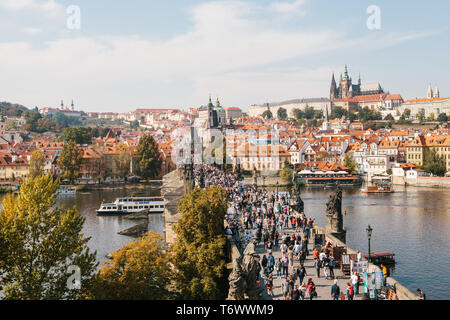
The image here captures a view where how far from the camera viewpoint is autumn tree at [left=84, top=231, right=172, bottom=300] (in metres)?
10.8

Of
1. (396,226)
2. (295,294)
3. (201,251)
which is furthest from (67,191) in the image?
(295,294)

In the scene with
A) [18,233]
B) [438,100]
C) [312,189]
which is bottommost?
[312,189]

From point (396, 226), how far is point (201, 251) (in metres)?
20.1

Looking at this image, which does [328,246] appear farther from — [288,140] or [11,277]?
[288,140]

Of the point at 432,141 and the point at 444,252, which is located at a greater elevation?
the point at 432,141

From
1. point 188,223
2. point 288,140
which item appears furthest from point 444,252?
point 288,140

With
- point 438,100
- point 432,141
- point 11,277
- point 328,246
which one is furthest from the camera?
point 438,100

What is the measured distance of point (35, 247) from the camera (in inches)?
410

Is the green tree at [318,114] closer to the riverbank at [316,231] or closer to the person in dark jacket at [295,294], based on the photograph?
the riverbank at [316,231]

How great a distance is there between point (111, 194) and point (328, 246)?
40.1m

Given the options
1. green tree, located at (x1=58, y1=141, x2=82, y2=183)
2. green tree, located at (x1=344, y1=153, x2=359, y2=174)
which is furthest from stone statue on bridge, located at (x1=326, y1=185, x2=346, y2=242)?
green tree, located at (x1=344, y1=153, x2=359, y2=174)

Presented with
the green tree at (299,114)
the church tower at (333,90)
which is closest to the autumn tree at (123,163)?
Answer: the green tree at (299,114)

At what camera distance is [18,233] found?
10.2m

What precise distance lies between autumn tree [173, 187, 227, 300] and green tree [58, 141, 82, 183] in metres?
44.4
